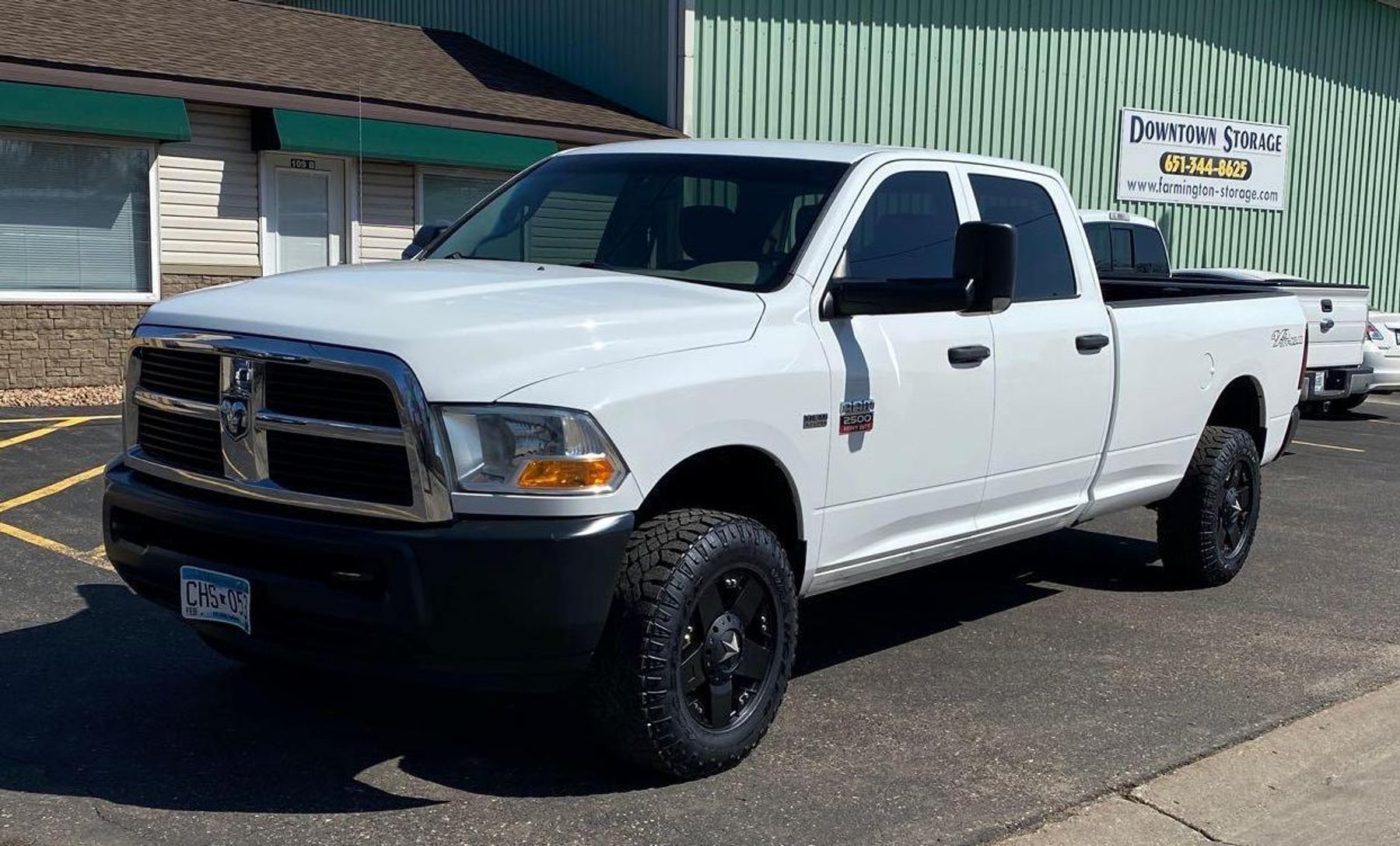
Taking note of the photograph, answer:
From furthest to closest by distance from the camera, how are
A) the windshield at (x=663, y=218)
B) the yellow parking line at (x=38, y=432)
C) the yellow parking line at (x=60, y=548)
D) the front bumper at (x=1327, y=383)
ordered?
the front bumper at (x=1327, y=383) < the yellow parking line at (x=38, y=432) < the yellow parking line at (x=60, y=548) < the windshield at (x=663, y=218)

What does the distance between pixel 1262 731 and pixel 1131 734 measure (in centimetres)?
48

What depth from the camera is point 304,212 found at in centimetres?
1670

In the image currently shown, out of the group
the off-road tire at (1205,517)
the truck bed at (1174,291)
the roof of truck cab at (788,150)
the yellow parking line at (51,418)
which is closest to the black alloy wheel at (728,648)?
the roof of truck cab at (788,150)

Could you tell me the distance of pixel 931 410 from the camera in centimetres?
543

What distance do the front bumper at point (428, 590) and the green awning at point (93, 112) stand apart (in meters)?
11.0

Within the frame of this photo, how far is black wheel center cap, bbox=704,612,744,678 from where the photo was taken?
15.1 ft

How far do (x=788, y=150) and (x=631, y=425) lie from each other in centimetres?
192

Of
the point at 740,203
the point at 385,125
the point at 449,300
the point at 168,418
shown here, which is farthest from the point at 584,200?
the point at 385,125

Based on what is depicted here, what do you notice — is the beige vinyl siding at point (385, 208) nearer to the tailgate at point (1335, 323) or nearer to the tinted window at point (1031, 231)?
the tailgate at point (1335, 323)

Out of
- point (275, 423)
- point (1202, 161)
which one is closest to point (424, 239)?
point (275, 423)

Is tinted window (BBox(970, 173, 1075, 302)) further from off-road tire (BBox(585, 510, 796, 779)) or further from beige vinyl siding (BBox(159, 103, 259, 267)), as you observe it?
beige vinyl siding (BBox(159, 103, 259, 267))

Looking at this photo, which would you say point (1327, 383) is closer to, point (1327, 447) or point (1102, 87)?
point (1327, 447)

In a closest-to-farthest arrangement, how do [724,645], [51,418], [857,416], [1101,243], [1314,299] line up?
[724,645], [857,416], [51,418], [1314,299], [1101,243]

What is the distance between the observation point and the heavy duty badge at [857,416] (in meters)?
5.03
